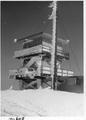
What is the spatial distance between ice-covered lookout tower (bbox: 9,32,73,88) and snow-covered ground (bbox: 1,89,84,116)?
118 mm

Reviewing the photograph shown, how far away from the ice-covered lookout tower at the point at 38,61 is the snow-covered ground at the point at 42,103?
0.12m

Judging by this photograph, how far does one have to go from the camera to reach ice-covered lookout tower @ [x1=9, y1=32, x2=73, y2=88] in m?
1.99

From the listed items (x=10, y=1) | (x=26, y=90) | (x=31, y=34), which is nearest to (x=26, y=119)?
(x=26, y=90)

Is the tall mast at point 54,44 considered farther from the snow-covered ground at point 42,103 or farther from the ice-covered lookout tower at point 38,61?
the snow-covered ground at point 42,103

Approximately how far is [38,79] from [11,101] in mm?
359

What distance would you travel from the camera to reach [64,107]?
185 cm

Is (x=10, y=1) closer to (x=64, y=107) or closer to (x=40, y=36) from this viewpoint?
(x=40, y=36)

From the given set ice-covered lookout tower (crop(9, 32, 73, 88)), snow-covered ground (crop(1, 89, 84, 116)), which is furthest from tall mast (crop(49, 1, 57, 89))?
snow-covered ground (crop(1, 89, 84, 116))

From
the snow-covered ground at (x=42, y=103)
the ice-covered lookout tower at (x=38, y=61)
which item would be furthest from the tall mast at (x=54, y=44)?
the snow-covered ground at (x=42, y=103)

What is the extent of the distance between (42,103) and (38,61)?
44 centimetres

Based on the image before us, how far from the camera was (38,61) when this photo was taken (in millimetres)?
1990

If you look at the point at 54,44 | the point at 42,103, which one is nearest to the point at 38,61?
the point at 54,44

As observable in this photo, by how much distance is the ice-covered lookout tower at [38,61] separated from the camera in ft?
6.52

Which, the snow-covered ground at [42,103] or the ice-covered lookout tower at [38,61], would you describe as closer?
the snow-covered ground at [42,103]
